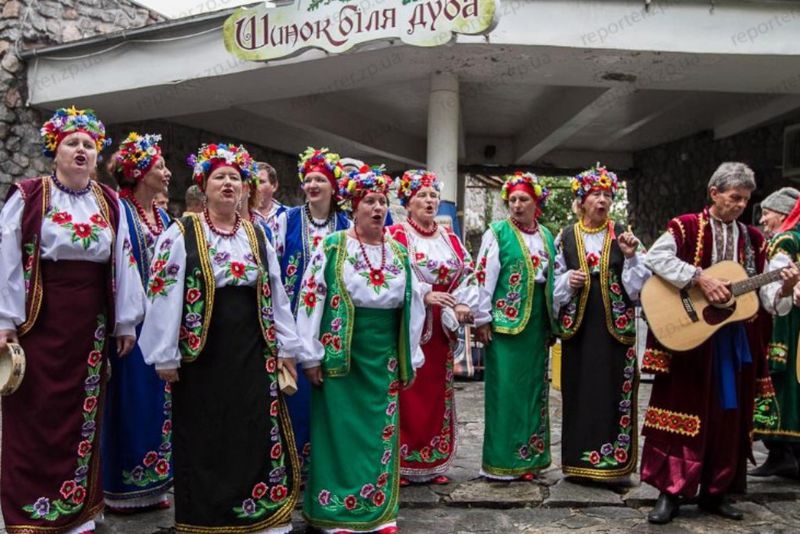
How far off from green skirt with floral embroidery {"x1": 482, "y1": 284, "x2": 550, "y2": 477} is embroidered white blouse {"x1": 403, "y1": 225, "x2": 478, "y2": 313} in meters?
0.34

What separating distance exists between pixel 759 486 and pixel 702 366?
1272mm

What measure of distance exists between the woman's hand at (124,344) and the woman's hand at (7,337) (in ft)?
1.58

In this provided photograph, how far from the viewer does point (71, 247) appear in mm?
3588

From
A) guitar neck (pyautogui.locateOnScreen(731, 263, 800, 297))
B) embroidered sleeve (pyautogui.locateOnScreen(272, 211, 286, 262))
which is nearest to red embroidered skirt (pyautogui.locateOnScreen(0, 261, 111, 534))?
embroidered sleeve (pyautogui.locateOnScreen(272, 211, 286, 262))

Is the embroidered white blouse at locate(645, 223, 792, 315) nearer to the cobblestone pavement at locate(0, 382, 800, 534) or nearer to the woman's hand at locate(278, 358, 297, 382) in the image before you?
the cobblestone pavement at locate(0, 382, 800, 534)

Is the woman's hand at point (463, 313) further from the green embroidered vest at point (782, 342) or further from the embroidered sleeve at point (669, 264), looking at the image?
the green embroidered vest at point (782, 342)

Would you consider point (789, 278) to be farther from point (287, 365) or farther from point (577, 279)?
point (287, 365)

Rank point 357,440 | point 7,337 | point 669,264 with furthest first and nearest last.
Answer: point 669,264, point 357,440, point 7,337

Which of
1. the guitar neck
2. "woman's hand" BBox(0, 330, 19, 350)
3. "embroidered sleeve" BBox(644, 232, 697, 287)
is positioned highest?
"embroidered sleeve" BBox(644, 232, 697, 287)

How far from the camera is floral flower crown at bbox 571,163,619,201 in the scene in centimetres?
490

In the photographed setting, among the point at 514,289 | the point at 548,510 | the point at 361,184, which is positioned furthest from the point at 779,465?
the point at 361,184

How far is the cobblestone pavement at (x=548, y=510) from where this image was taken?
4.13 meters

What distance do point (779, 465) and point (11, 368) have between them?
15.1ft

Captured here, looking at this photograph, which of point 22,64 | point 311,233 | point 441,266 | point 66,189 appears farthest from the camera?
point 22,64
